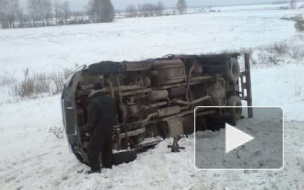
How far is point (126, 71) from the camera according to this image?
7.52 metres

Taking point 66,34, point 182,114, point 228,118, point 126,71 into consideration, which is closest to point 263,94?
point 228,118

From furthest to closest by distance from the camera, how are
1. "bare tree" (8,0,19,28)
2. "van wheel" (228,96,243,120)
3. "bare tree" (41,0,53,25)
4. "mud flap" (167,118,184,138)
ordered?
1. "bare tree" (41,0,53,25)
2. "bare tree" (8,0,19,28)
3. "van wheel" (228,96,243,120)
4. "mud flap" (167,118,184,138)

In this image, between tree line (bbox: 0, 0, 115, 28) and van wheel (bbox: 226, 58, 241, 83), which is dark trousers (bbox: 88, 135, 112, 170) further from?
tree line (bbox: 0, 0, 115, 28)

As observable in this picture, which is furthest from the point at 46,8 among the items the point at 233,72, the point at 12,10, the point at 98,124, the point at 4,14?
the point at 98,124

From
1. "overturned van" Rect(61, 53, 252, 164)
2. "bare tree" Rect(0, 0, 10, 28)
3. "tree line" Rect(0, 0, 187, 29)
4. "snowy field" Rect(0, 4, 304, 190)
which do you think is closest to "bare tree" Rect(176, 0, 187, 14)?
"tree line" Rect(0, 0, 187, 29)

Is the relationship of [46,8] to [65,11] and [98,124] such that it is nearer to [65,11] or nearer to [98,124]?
[65,11]

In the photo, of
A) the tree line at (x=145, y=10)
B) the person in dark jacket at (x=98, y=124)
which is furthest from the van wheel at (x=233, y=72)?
the tree line at (x=145, y=10)

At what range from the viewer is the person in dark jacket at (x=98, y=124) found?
6.56 meters
